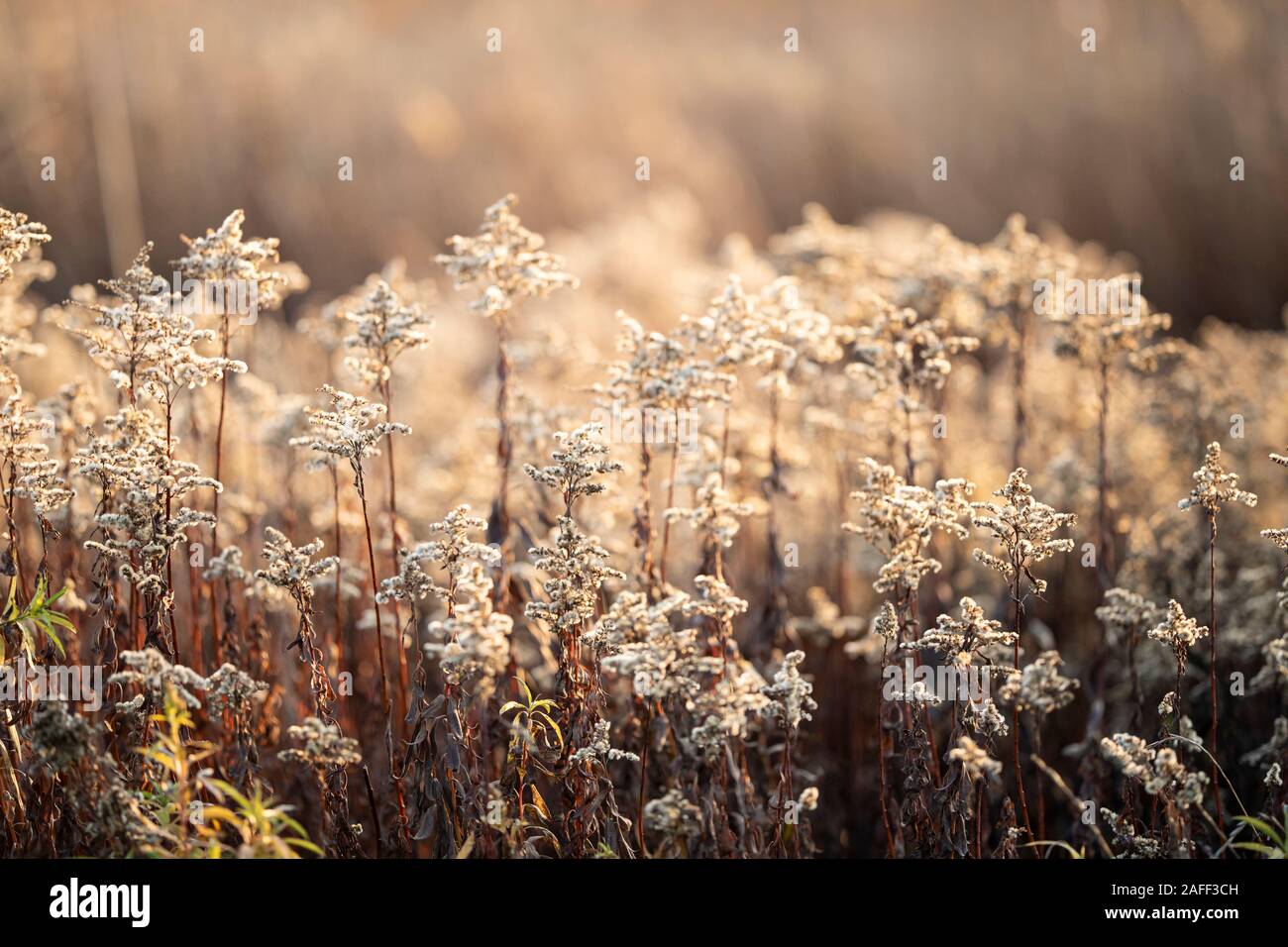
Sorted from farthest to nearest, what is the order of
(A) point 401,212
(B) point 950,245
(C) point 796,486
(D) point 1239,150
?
(A) point 401,212 → (D) point 1239,150 → (C) point 796,486 → (B) point 950,245

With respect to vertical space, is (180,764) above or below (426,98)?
below

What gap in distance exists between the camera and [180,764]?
3104mm

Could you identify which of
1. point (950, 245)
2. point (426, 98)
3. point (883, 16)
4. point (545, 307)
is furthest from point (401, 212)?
point (950, 245)

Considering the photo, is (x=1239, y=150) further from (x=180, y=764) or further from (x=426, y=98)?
(x=180, y=764)

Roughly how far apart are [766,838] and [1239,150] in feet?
45.0

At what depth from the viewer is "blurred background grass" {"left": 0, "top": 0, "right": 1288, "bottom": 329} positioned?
46.1 ft

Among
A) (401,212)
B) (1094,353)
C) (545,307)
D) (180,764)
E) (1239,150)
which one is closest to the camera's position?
(180,764)

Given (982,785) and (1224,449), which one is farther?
(1224,449)

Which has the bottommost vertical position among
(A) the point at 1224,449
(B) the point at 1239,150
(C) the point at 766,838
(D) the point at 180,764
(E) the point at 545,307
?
(C) the point at 766,838

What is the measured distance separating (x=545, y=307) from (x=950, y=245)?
7954 mm

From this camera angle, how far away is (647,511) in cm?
428

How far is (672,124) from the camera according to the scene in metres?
19.1

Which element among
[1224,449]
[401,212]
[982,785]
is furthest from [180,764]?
[401,212]

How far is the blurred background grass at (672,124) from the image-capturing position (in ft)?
46.1
